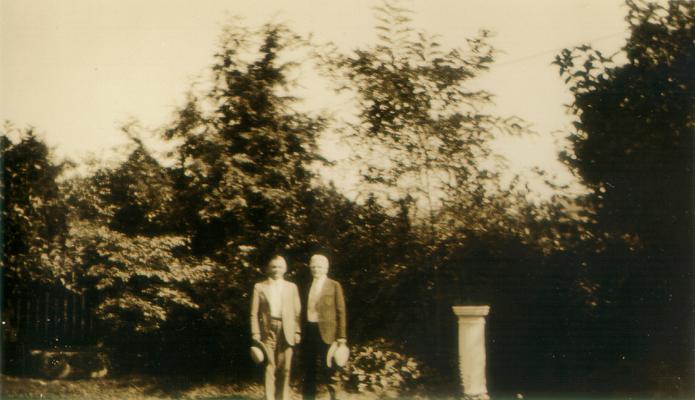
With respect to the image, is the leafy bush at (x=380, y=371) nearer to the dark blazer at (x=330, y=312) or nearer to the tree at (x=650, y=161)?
the dark blazer at (x=330, y=312)

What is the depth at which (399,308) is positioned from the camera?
8789 millimetres

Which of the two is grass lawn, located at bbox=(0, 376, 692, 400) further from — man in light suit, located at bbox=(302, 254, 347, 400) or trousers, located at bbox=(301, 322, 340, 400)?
man in light suit, located at bbox=(302, 254, 347, 400)

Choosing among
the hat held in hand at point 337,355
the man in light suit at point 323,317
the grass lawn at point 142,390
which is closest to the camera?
the hat held in hand at point 337,355

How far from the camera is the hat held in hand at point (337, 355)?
6.55m

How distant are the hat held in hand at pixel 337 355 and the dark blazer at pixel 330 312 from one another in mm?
85

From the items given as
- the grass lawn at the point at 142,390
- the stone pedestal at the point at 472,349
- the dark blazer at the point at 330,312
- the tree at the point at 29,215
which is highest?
the tree at the point at 29,215

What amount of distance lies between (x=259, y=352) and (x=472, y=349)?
2.64 metres

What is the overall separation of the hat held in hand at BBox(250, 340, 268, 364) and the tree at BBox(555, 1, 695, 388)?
4.43m

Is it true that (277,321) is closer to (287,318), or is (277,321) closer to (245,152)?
(287,318)

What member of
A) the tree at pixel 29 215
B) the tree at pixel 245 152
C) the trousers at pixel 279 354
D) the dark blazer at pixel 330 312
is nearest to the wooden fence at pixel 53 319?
the tree at pixel 29 215

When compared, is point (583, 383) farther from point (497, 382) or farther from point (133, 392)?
point (133, 392)

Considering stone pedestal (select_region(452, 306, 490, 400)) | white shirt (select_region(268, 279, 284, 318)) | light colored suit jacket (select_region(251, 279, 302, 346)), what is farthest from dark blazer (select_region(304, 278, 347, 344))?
stone pedestal (select_region(452, 306, 490, 400))

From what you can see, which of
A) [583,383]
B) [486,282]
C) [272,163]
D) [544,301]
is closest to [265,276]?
[272,163]

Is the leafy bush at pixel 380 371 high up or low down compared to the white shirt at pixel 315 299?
down
